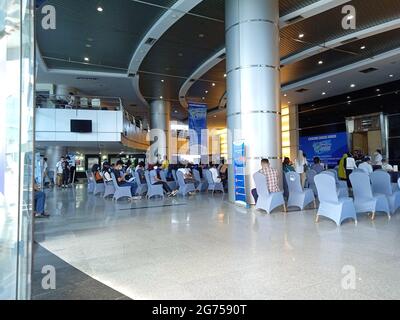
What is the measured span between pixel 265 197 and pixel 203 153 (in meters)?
14.8

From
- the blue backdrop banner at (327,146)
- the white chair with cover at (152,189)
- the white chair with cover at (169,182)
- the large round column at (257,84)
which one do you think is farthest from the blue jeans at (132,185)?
the blue backdrop banner at (327,146)

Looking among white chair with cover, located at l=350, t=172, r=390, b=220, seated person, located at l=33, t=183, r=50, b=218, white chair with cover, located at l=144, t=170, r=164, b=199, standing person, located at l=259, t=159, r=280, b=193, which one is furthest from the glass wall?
white chair with cover, located at l=144, t=170, r=164, b=199

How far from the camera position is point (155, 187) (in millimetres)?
10023

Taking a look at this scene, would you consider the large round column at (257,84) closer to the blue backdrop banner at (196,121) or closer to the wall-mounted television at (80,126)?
the blue backdrop banner at (196,121)

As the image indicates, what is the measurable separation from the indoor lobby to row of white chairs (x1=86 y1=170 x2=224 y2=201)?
7 cm

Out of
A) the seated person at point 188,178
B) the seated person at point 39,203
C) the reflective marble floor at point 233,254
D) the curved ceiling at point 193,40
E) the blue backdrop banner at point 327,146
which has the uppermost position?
the curved ceiling at point 193,40

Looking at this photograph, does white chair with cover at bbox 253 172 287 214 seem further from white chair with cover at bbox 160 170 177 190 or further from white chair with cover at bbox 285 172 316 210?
white chair with cover at bbox 160 170 177 190

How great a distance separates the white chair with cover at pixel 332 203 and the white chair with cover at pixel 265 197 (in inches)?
45.8

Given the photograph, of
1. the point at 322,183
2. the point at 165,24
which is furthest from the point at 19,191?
the point at 165,24

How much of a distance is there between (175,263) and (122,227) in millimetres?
2351

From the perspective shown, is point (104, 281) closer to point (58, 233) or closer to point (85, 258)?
point (85, 258)

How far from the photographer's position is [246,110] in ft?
25.5

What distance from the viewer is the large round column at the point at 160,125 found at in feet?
72.8

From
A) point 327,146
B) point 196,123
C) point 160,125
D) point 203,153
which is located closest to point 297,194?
point 196,123
